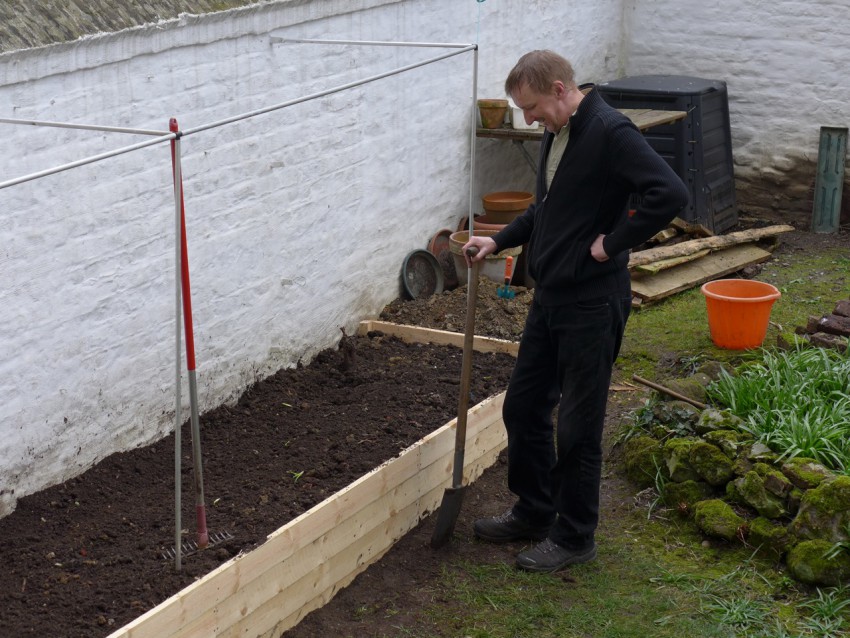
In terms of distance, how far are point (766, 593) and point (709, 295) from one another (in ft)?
8.22

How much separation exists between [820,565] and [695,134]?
15.8 ft

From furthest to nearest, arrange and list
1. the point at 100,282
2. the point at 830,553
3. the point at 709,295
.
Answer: the point at 709,295, the point at 100,282, the point at 830,553

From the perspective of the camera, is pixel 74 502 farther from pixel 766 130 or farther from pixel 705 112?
pixel 766 130

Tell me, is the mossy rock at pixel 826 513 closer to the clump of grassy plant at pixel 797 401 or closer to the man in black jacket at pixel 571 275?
the clump of grassy plant at pixel 797 401

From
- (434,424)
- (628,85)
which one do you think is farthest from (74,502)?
(628,85)

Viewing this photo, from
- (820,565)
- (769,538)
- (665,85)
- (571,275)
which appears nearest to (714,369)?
(769,538)

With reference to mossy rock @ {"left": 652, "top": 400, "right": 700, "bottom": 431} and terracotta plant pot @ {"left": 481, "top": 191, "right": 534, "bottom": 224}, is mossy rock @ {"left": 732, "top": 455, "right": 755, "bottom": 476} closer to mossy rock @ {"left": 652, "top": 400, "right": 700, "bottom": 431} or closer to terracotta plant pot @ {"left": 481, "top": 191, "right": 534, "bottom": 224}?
mossy rock @ {"left": 652, "top": 400, "right": 700, "bottom": 431}

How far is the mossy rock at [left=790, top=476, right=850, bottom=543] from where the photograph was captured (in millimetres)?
4281

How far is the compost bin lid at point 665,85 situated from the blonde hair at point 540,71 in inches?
188

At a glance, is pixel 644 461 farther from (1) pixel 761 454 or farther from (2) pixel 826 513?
(2) pixel 826 513

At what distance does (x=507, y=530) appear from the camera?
4.63m

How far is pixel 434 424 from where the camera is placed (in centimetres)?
517

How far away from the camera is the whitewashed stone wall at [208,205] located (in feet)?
13.9

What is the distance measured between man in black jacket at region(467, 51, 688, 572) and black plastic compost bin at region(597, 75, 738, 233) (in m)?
4.36
